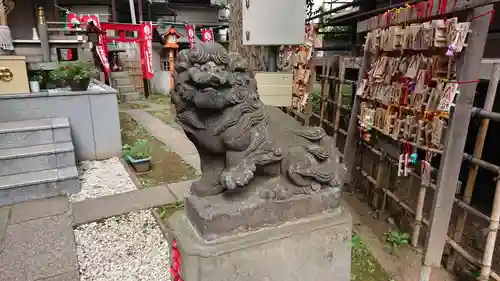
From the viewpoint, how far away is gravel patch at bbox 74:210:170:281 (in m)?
2.57

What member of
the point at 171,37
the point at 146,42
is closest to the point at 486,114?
the point at 146,42

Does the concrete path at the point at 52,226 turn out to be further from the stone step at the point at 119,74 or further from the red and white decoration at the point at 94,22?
the stone step at the point at 119,74

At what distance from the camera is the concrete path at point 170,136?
532 cm

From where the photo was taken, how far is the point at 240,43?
13.6ft

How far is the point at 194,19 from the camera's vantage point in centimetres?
1448

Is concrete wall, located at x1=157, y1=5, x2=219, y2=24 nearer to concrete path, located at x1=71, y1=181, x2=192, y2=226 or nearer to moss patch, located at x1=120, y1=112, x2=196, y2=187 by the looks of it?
moss patch, located at x1=120, y1=112, x2=196, y2=187

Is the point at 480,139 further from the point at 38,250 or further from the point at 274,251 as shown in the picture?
the point at 38,250

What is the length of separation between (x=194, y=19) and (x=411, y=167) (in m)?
13.2

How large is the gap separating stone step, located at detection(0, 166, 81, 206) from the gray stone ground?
0.09 meters

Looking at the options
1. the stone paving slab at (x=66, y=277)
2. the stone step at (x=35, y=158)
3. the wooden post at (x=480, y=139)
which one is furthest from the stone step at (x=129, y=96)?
the wooden post at (x=480, y=139)

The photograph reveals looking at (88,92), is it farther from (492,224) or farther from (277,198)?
(492,224)

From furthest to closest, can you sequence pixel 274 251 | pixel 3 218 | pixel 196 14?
pixel 196 14 → pixel 3 218 → pixel 274 251

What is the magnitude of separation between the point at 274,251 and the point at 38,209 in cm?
301

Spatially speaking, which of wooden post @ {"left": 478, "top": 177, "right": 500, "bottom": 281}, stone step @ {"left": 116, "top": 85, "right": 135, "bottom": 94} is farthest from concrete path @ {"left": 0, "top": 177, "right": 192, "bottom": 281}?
stone step @ {"left": 116, "top": 85, "right": 135, "bottom": 94}
